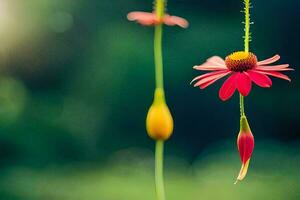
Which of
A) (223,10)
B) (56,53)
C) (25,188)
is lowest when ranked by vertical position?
(25,188)

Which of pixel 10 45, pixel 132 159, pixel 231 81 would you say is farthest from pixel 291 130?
pixel 231 81

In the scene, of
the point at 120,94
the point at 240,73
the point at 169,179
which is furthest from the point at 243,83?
the point at 120,94

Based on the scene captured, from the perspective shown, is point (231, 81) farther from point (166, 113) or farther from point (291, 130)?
point (291, 130)

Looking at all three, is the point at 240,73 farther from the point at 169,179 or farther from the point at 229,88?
the point at 169,179

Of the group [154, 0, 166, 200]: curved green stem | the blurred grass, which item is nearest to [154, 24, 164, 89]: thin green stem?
[154, 0, 166, 200]: curved green stem

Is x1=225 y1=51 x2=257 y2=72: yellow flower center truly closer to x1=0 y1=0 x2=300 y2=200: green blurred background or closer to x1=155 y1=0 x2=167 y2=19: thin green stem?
x1=155 y1=0 x2=167 y2=19: thin green stem
